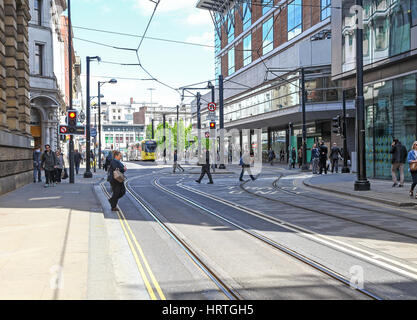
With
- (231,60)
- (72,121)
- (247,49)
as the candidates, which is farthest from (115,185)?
(231,60)

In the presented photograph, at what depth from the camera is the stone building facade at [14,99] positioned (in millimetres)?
15539

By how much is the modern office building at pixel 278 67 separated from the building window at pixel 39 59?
48.0 feet

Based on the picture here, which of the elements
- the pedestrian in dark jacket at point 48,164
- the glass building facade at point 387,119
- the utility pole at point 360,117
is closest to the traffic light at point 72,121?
the pedestrian in dark jacket at point 48,164

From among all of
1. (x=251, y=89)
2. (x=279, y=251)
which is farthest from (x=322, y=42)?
(x=279, y=251)

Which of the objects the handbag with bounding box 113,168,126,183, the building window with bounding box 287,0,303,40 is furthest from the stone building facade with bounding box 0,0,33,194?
the building window with bounding box 287,0,303,40

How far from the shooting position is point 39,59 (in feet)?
106

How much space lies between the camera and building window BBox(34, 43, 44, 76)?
31772 millimetres

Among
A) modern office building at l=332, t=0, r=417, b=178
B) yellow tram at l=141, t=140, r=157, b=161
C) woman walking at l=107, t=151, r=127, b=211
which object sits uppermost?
modern office building at l=332, t=0, r=417, b=178

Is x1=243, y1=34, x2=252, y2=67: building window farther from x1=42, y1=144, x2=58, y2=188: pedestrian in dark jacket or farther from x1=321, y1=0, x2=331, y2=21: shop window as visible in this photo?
x1=42, y1=144, x2=58, y2=188: pedestrian in dark jacket

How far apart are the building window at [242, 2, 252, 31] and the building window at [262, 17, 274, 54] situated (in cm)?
419

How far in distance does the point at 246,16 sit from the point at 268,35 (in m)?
6.95

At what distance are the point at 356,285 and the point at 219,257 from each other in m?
2.10

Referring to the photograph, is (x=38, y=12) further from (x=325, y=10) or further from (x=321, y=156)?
(x=321, y=156)
